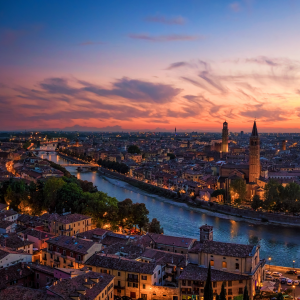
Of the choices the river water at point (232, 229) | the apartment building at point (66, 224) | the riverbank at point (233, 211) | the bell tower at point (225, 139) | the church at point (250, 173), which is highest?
the bell tower at point (225, 139)

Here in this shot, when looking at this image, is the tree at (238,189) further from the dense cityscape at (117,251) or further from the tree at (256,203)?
the tree at (256,203)

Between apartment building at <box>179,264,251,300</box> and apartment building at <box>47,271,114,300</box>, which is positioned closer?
apartment building at <box>47,271,114,300</box>

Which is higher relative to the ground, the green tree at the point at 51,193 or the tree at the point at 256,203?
the green tree at the point at 51,193

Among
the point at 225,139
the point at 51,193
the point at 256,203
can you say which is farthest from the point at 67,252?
the point at 225,139

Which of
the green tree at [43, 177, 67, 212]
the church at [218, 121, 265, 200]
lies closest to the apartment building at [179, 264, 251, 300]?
the green tree at [43, 177, 67, 212]

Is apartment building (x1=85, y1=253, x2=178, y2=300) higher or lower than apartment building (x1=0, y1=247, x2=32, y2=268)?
above

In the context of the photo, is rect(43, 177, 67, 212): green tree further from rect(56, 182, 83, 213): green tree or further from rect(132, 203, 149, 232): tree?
rect(132, 203, 149, 232): tree

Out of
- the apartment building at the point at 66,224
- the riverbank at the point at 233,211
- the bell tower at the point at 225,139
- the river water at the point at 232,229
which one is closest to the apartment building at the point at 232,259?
the river water at the point at 232,229
